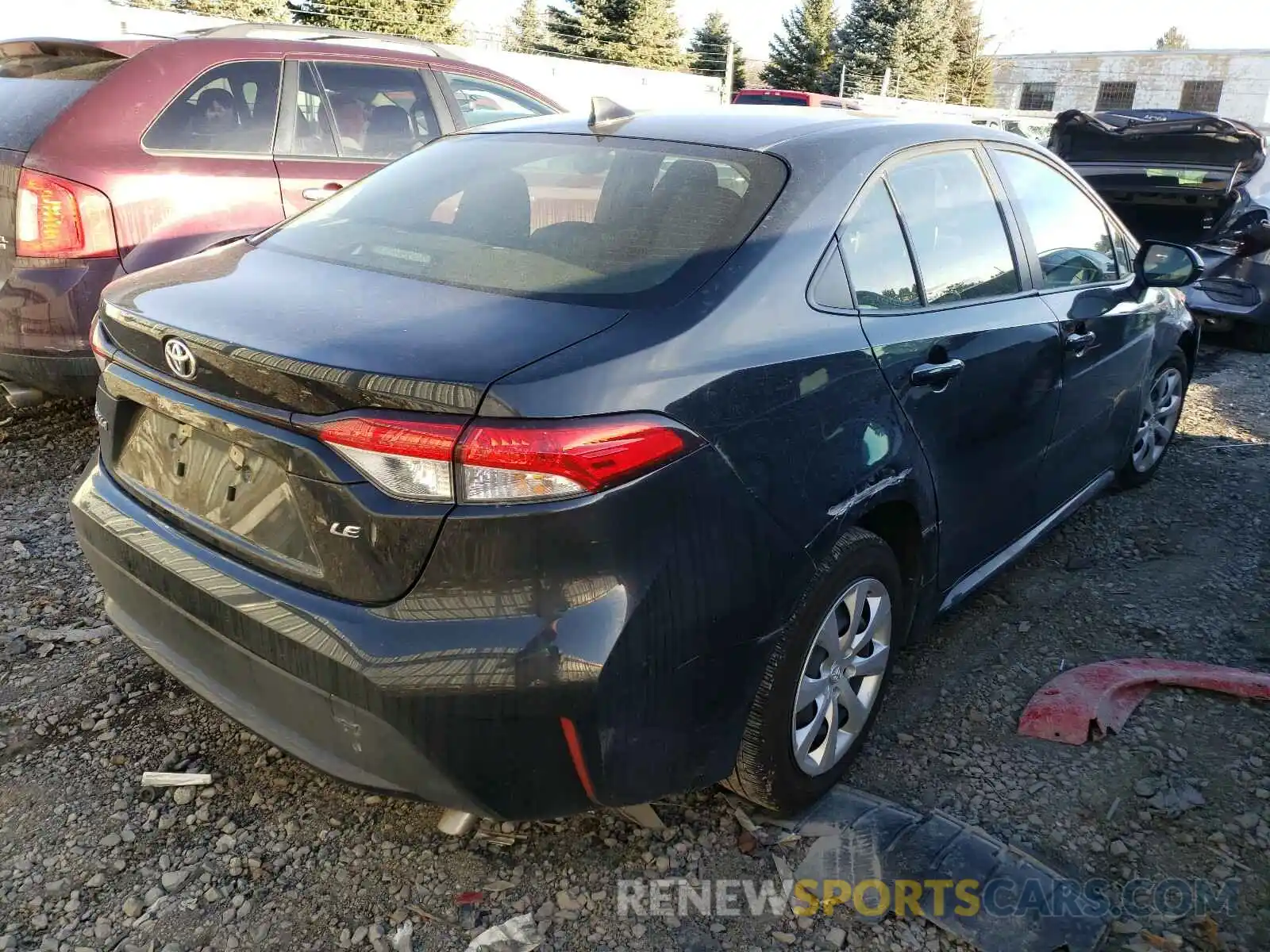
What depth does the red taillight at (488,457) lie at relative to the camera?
5.57 feet

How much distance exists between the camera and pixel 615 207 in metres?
2.41

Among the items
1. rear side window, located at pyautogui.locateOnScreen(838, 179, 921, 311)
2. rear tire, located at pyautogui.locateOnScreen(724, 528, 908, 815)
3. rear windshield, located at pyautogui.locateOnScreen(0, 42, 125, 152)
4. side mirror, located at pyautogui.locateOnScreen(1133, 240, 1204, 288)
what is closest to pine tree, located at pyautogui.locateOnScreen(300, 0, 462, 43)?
rear windshield, located at pyautogui.locateOnScreen(0, 42, 125, 152)

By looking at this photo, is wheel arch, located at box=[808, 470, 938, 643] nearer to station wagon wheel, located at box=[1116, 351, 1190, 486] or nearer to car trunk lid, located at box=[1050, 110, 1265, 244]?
station wagon wheel, located at box=[1116, 351, 1190, 486]

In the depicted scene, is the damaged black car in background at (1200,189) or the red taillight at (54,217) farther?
the damaged black car in background at (1200,189)

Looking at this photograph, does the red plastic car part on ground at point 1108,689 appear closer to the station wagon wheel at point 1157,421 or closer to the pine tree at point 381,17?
the station wagon wheel at point 1157,421

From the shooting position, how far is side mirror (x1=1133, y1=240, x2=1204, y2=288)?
385 centimetres

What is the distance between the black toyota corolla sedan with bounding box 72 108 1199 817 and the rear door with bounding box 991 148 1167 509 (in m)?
0.44

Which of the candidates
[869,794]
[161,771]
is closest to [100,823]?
[161,771]

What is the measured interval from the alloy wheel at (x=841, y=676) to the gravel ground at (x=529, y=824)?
216 mm

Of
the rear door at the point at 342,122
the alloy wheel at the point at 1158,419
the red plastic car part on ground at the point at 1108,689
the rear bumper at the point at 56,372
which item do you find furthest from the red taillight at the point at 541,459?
the alloy wheel at the point at 1158,419

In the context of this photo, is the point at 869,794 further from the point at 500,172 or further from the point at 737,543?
the point at 500,172

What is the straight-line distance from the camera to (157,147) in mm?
4230

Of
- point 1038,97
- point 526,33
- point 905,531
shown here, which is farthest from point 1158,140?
point 1038,97

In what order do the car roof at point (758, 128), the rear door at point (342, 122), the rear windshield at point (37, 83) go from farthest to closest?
the rear door at point (342, 122) < the rear windshield at point (37, 83) < the car roof at point (758, 128)
